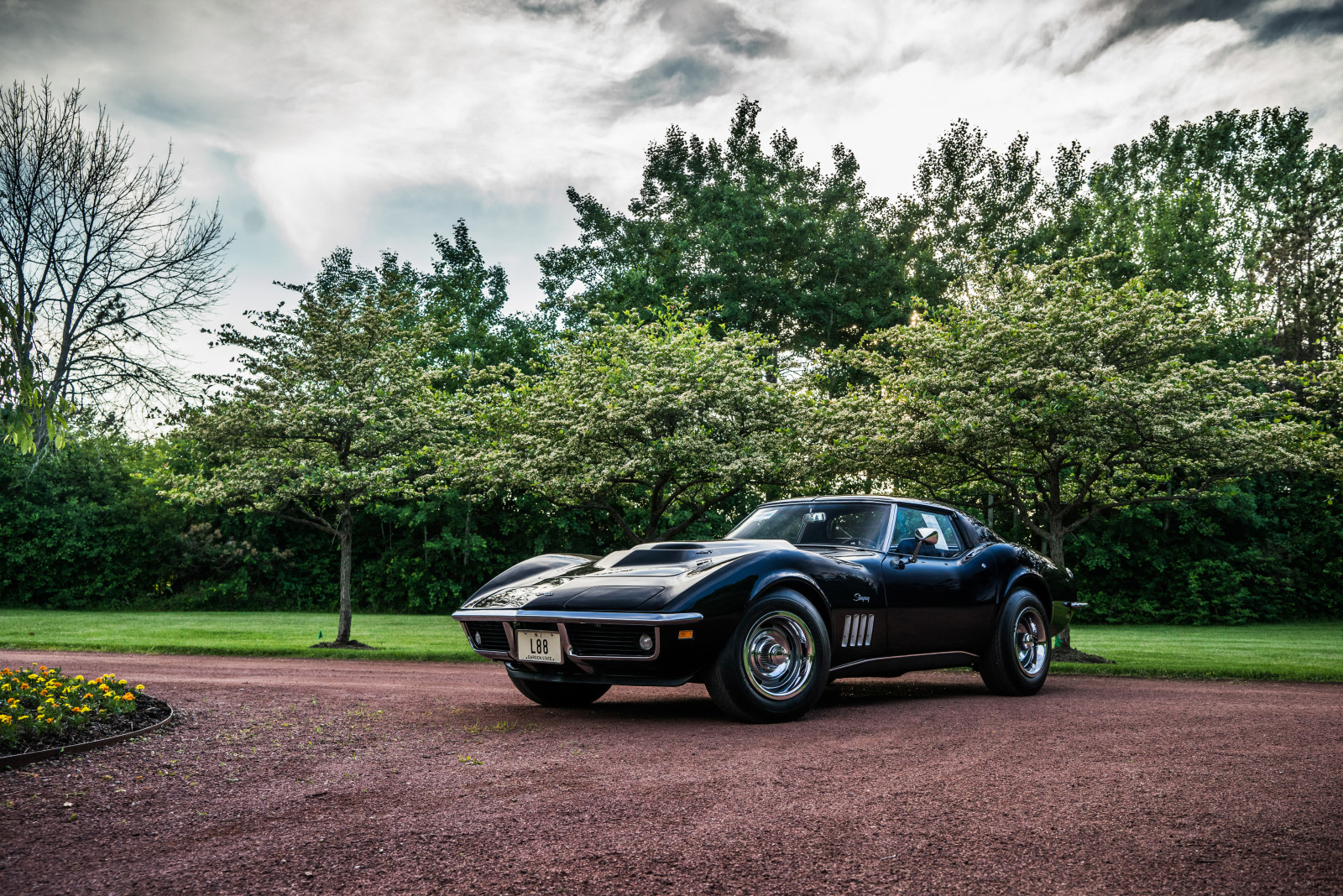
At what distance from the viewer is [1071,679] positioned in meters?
9.77

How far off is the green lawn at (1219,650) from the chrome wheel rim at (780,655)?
21.1ft

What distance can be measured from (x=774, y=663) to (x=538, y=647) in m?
1.50

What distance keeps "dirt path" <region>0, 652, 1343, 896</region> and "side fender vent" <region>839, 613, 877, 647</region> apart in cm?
48

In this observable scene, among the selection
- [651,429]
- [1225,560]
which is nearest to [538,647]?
[651,429]

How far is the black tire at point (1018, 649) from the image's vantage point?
7531 mm

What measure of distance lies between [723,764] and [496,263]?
4159 centimetres

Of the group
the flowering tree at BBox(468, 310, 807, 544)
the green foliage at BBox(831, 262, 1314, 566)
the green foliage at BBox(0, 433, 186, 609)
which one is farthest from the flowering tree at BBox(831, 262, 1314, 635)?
the green foliage at BBox(0, 433, 186, 609)

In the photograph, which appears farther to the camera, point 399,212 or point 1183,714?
point 399,212

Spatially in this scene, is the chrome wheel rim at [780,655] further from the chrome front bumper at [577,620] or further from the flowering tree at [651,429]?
the flowering tree at [651,429]

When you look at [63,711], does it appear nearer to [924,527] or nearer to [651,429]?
[924,527]

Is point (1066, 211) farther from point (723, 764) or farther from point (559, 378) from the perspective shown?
point (723, 764)

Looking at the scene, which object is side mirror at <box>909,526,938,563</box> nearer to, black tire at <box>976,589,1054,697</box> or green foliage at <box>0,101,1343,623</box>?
black tire at <box>976,589,1054,697</box>

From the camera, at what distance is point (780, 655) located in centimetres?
595

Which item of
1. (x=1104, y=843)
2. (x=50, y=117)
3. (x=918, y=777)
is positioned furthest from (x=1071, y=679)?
(x=50, y=117)
